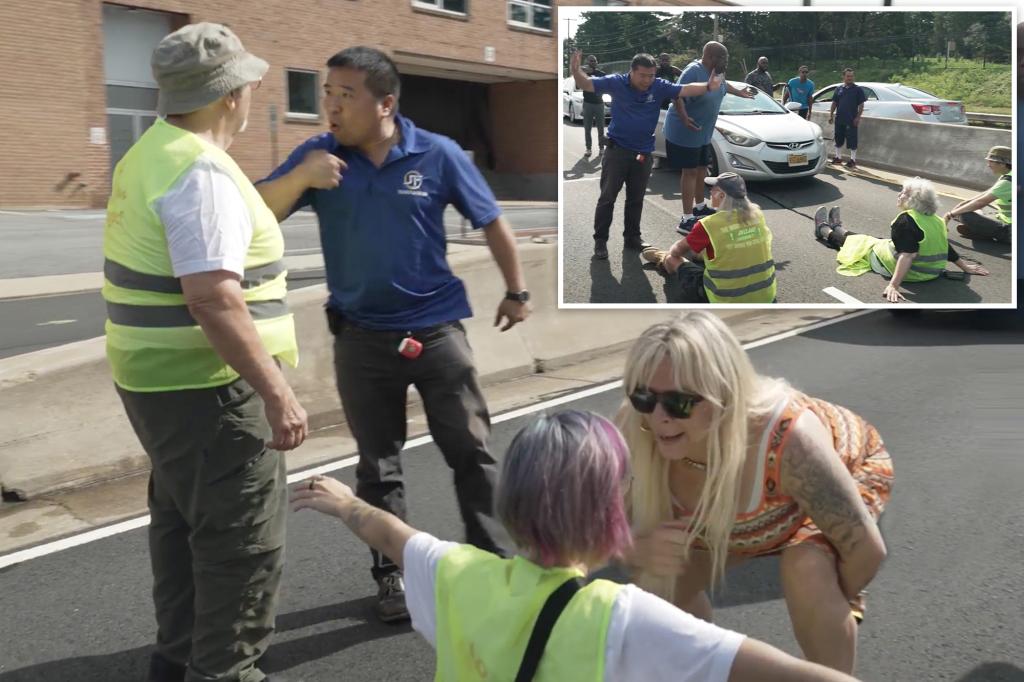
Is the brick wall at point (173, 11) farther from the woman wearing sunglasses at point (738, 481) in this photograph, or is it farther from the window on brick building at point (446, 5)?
the woman wearing sunglasses at point (738, 481)

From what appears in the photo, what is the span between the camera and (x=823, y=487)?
2984 millimetres

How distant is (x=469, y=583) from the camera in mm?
2162

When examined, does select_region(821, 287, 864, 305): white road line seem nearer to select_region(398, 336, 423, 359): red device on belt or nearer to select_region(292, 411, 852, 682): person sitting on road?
select_region(398, 336, 423, 359): red device on belt

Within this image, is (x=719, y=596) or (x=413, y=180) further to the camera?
(x=719, y=596)

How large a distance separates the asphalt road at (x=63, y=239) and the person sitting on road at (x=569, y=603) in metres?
11.2

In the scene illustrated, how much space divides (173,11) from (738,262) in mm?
22134

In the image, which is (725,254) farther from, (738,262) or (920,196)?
(920,196)

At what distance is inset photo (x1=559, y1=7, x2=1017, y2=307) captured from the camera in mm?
6551

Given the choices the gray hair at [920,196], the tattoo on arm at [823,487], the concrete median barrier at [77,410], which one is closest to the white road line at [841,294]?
the gray hair at [920,196]

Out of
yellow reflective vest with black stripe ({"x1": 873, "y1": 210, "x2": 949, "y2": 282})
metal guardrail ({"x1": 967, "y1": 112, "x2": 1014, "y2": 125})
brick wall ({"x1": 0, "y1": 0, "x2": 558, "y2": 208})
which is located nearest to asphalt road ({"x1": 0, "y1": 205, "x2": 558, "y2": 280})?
brick wall ({"x1": 0, "y1": 0, "x2": 558, "y2": 208})

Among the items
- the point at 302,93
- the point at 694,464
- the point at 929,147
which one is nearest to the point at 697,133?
the point at 929,147

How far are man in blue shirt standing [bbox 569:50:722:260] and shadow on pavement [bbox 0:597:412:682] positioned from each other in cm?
366

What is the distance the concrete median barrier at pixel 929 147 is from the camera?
659 cm

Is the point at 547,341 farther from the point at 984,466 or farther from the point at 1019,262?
the point at 1019,262
